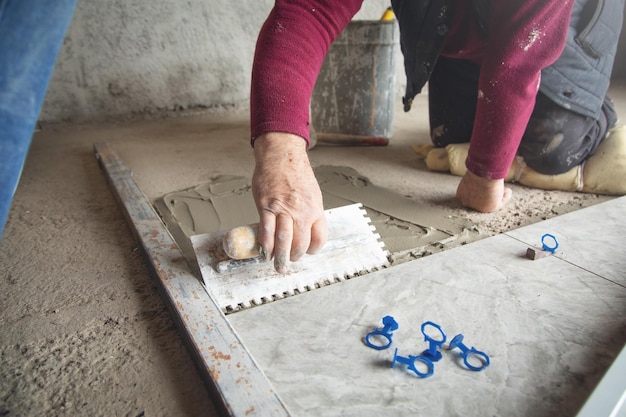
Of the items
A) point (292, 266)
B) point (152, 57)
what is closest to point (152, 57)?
point (152, 57)

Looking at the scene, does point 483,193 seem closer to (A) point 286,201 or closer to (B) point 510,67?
(B) point 510,67

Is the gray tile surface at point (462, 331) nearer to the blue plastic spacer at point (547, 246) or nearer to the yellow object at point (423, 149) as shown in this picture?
the blue plastic spacer at point (547, 246)

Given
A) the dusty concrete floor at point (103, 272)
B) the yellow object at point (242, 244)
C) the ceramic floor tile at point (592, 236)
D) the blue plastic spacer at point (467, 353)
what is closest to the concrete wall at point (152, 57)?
the dusty concrete floor at point (103, 272)

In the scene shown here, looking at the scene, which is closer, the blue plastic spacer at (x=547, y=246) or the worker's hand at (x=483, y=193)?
the blue plastic spacer at (x=547, y=246)

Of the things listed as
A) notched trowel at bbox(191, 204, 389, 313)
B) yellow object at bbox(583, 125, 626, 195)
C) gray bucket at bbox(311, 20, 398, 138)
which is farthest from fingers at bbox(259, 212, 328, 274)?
gray bucket at bbox(311, 20, 398, 138)

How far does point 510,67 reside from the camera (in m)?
1.23

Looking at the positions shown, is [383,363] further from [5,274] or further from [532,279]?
[5,274]

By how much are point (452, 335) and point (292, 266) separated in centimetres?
40

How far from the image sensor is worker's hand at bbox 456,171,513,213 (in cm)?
141

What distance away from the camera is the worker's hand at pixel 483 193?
1408 millimetres

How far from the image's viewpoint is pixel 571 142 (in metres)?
1.54

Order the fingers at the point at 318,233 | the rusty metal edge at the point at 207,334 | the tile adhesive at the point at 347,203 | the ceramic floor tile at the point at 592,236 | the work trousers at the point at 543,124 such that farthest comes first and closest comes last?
the work trousers at the point at 543,124, the tile adhesive at the point at 347,203, the ceramic floor tile at the point at 592,236, the fingers at the point at 318,233, the rusty metal edge at the point at 207,334

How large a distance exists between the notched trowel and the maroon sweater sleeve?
0.27m

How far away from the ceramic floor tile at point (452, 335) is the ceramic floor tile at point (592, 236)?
59 mm
